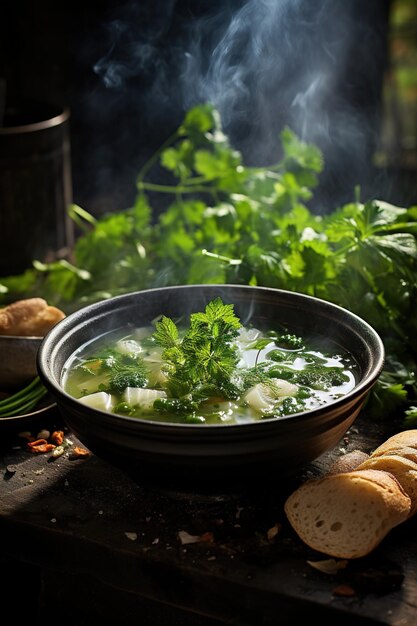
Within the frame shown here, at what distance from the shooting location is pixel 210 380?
2.73 metres

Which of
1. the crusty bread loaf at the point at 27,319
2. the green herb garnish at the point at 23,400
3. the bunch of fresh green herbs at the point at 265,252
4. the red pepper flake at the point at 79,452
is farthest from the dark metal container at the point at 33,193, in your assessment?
the red pepper flake at the point at 79,452

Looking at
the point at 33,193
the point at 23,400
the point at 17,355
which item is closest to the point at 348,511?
the point at 23,400

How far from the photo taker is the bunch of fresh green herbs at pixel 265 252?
3.49 metres


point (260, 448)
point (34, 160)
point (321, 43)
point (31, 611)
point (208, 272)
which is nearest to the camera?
point (260, 448)

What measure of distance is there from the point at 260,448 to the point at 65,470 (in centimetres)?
92

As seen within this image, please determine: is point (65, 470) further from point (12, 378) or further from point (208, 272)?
point (208, 272)

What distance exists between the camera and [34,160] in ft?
16.1

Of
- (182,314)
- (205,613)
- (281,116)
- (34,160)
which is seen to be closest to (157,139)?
(281,116)

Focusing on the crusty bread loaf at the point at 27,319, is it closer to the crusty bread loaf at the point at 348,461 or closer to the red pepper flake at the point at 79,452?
the red pepper flake at the point at 79,452

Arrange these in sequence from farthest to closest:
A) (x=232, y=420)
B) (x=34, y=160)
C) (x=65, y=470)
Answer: (x=34, y=160) → (x=65, y=470) → (x=232, y=420)

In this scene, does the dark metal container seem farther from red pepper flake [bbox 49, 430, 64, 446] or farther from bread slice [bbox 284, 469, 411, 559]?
bread slice [bbox 284, 469, 411, 559]

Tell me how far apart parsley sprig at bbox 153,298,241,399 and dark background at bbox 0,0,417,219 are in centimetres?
302

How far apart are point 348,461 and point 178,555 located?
2.53 feet

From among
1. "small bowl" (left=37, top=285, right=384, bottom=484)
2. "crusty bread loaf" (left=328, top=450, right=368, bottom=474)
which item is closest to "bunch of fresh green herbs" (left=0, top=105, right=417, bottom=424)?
"crusty bread loaf" (left=328, top=450, right=368, bottom=474)
